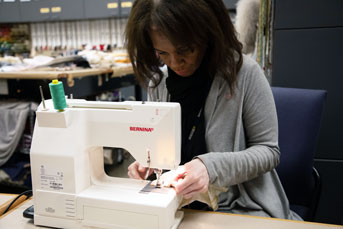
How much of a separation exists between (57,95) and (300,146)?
3.02 feet

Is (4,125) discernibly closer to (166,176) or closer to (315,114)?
(166,176)

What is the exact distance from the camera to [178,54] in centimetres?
99

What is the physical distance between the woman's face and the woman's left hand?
34 centimetres

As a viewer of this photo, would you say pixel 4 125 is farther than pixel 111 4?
No

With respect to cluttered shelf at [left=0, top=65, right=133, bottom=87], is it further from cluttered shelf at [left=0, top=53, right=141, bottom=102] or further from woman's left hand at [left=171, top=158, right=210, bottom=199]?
woman's left hand at [left=171, top=158, right=210, bottom=199]

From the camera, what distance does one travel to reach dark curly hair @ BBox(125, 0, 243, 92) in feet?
2.90

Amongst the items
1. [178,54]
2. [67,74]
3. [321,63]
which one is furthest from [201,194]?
[67,74]

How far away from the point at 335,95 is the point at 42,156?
1.45 m

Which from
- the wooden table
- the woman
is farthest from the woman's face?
the wooden table

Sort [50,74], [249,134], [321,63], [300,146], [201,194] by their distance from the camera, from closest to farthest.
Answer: [201,194], [249,134], [300,146], [321,63], [50,74]

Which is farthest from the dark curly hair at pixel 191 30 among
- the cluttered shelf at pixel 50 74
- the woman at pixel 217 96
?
the cluttered shelf at pixel 50 74

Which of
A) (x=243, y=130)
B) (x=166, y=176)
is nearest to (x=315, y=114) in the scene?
(x=243, y=130)

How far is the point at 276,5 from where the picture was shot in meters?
1.68

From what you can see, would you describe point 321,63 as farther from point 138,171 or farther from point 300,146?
point 138,171
